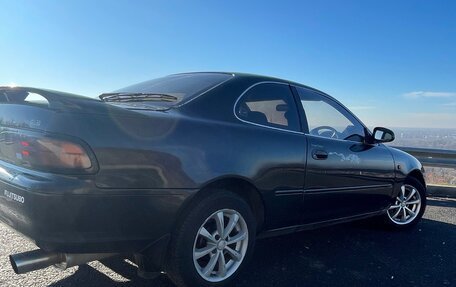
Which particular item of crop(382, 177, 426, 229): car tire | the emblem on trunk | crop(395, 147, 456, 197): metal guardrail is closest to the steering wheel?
crop(382, 177, 426, 229): car tire

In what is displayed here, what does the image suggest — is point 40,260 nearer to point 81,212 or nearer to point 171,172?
point 81,212

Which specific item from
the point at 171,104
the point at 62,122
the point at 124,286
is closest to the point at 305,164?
the point at 171,104

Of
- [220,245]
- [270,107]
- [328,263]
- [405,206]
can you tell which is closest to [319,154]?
[270,107]

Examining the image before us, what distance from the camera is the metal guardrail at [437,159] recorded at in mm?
7551

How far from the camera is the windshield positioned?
3074mm

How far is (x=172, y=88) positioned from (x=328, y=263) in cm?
210

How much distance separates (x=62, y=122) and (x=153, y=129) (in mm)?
534

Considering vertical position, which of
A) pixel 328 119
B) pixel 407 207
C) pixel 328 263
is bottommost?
pixel 328 263

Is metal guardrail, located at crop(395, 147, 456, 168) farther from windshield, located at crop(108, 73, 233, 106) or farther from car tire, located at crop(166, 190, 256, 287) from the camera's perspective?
car tire, located at crop(166, 190, 256, 287)

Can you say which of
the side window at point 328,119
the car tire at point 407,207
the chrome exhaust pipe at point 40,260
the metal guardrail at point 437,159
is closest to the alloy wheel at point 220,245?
the chrome exhaust pipe at point 40,260

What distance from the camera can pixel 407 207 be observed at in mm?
5047

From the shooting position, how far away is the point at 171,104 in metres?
2.95

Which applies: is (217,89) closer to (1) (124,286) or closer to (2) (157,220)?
(2) (157,220)

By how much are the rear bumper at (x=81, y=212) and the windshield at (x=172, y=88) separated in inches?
32.8
